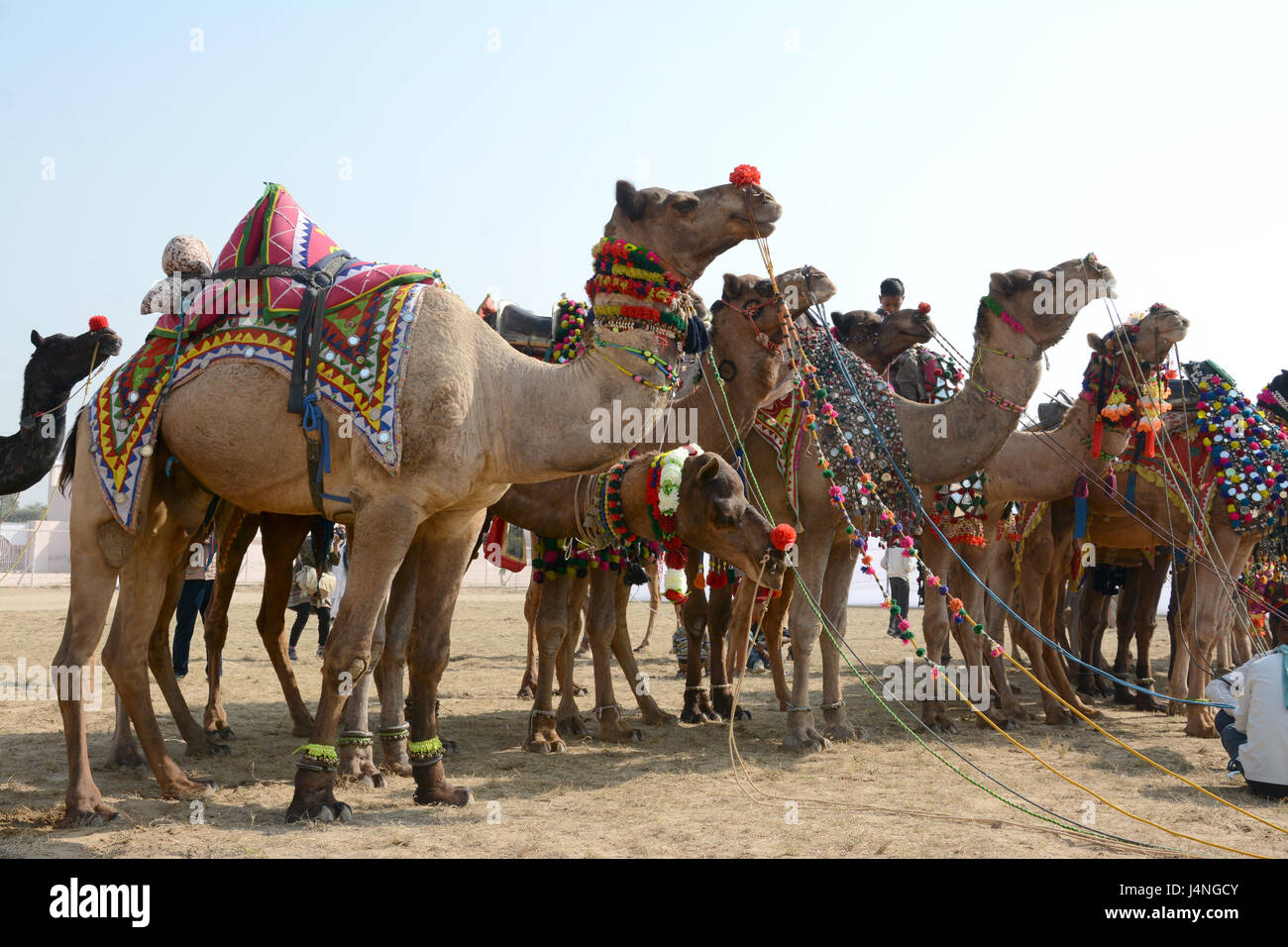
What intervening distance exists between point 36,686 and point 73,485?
562cm

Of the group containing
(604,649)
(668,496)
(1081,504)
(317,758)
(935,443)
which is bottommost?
(317,758)

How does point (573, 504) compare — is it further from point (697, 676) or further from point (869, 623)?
point (869, 623)

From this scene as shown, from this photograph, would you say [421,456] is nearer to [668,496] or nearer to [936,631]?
[668,496]

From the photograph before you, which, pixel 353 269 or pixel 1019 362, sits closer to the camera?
pixel 353 269

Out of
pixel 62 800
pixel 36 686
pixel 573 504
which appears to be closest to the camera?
pixel 62 800

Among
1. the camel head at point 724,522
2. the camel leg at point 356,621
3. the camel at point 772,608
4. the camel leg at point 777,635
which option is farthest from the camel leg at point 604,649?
the camel leg at point 356,621

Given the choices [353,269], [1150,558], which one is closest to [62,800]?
[353,269]

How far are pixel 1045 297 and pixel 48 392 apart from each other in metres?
7.09

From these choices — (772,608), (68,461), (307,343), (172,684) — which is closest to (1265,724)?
(772,608)

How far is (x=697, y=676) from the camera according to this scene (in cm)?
961

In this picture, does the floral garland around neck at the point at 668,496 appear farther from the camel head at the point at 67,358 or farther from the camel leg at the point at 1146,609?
the camel leg at the point at 1146,609

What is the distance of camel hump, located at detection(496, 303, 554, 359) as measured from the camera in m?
8.95

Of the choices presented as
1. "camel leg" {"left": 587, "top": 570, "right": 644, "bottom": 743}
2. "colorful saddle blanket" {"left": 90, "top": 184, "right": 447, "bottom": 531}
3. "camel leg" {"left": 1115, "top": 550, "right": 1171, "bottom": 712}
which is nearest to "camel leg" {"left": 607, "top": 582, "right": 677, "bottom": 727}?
"camel leg" {"left": 587, "top": 570, "right": 644, "bottom": 743}

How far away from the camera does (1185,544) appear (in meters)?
10.1
